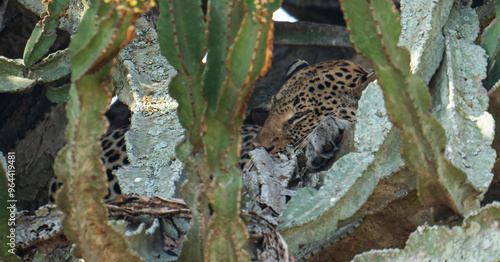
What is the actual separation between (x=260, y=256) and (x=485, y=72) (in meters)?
1.17

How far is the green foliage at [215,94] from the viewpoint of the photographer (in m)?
1.73

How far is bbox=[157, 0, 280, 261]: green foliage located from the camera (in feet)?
5.69

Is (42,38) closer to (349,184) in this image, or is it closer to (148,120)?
(148,120)

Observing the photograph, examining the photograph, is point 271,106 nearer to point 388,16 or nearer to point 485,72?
point 485,72

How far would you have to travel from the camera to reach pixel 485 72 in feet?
8.75

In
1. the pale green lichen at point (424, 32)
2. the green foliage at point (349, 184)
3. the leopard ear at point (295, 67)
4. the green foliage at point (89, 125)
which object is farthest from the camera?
the leopard ear at point (295, 67)

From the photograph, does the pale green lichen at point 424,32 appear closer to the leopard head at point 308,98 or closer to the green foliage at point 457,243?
the green foliage at point 457,243

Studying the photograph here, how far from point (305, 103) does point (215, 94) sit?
3.70m

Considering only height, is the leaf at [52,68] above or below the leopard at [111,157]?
above

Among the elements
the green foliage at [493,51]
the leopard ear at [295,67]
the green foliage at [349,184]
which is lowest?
the green foliage at [349,184]

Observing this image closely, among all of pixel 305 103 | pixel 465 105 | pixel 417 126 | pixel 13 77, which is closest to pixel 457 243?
pixel 417 126

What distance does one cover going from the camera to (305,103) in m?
5.49

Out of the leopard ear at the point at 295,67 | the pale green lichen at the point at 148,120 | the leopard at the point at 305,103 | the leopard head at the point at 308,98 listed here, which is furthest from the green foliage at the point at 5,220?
the leopard ear at the point at 295,67

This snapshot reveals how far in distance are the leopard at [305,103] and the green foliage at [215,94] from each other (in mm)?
2747
